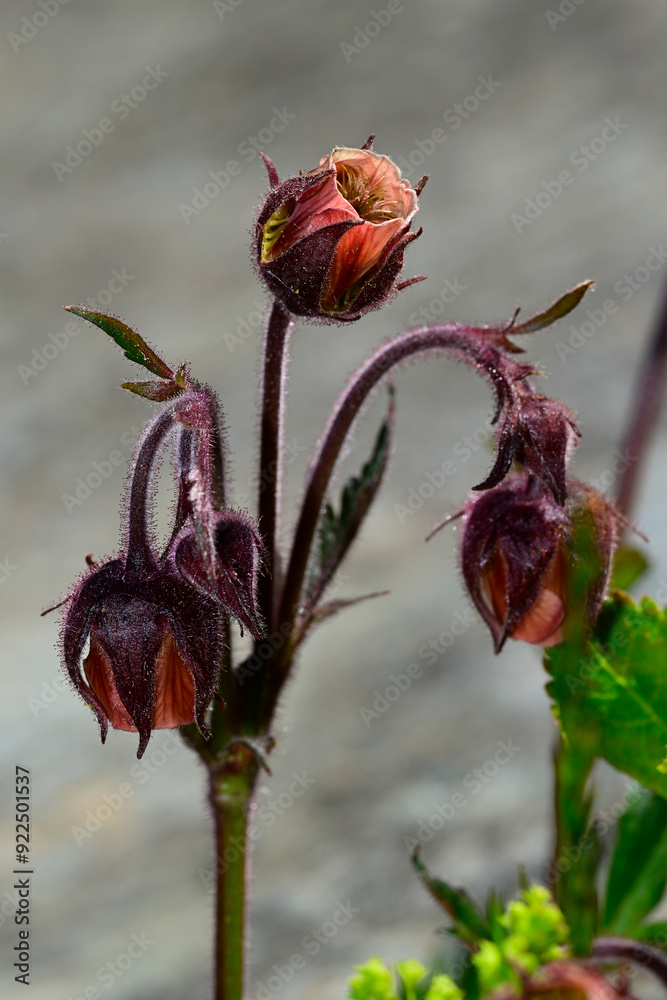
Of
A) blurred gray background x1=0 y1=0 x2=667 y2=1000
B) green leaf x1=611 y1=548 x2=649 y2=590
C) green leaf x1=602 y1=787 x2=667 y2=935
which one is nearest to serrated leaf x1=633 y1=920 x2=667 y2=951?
green leaf x1=602 y1=787 x2=667 y2=935

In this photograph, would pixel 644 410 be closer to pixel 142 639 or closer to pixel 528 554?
pixel 528 554

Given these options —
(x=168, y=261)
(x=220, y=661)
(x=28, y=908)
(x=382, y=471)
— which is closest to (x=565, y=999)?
(x=220, y=661)

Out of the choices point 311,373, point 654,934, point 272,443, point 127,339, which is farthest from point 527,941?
point 311,373

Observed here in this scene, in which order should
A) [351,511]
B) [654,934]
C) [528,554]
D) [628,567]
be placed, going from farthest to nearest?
[628,567], [654,934], [351,511], [528,554]

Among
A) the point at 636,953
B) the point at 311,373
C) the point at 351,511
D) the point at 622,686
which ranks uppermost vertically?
the point at 311,373

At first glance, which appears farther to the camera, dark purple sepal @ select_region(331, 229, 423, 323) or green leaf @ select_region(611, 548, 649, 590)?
green leaf @ select_region(611, 548, 649, 590)

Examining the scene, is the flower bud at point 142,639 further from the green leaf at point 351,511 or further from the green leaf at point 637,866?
the green leaf at point 637,866

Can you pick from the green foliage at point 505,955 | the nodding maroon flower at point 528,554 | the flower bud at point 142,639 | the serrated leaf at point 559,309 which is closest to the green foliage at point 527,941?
the green foliage at point 505,955

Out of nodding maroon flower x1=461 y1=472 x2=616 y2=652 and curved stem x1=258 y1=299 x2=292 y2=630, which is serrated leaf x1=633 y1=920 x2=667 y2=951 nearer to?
nodding maroon flower x1=461 y1=472 x2=616 y2=652
